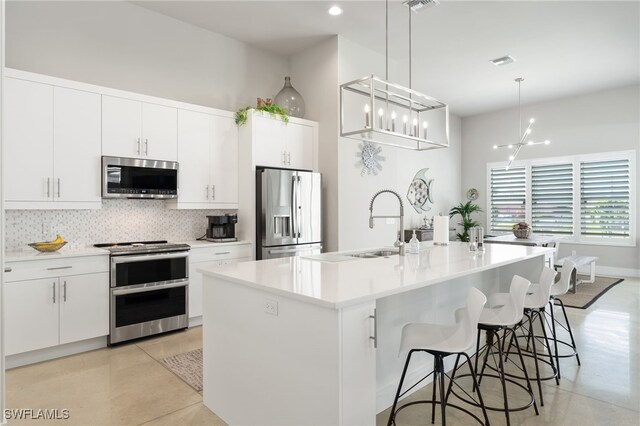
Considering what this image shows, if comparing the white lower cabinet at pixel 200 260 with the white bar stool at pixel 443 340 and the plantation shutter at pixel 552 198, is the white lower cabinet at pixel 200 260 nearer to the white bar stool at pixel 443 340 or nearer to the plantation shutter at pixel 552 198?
the white bar stool at pixel 443 340

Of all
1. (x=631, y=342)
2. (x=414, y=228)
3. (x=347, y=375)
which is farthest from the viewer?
(x=414, y=228)

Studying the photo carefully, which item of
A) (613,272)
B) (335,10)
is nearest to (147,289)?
(335,10)

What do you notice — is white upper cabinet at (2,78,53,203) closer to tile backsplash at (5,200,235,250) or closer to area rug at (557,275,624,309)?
tile backsplash at (5,200,235,250)

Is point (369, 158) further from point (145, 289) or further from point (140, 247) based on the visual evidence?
point (145, 289)

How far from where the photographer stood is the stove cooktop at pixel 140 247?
3656mm

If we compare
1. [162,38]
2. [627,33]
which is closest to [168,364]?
[162,38]

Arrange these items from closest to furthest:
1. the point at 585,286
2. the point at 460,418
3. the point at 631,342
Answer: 1. the point at 460,418
2. the point at 631,342
3. the point at 585,286

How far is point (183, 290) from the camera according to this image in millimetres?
4074

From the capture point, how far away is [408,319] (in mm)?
2732

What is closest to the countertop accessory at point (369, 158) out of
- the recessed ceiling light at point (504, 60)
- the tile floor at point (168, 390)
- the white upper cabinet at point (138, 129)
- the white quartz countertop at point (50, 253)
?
the recessed ceiling light at point (504, 60)

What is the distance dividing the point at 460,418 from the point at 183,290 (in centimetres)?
283

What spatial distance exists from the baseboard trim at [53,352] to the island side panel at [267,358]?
1668 mm

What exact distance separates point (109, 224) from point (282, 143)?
208 centimetres

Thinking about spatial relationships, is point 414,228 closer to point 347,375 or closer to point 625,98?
point 625,98
